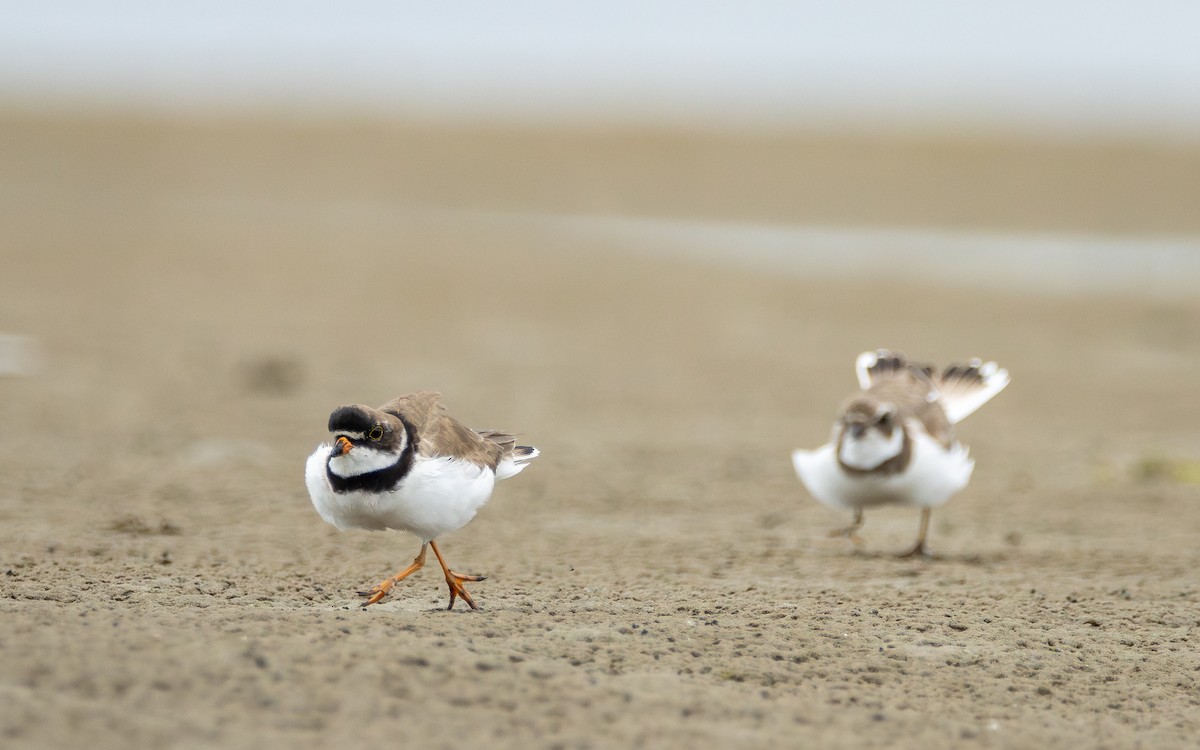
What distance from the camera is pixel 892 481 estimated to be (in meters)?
7.41

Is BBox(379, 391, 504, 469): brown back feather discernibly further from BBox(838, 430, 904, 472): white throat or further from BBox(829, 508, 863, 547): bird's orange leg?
BBox(829, 508, 863, 547): bird's orange leg

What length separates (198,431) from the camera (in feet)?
34.3

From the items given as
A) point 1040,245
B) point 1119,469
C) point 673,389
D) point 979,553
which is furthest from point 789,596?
point 1040,245

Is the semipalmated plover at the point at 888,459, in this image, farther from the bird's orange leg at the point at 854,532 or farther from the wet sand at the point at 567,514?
the wet sand at the point at 567,514

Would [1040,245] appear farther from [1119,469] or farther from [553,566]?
[553,566]

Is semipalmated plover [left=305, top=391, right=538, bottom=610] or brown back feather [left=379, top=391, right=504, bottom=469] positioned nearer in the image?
semipalmated plover [left=305, top=391, right=538, bottom=610]

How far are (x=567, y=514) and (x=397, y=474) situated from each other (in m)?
3.14

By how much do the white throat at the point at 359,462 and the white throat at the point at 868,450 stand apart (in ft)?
9.45

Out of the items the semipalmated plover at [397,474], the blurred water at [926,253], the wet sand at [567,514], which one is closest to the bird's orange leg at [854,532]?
the wet sand at [567,514]

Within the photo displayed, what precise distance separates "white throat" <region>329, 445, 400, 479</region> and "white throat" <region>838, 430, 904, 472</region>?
2.88 metres

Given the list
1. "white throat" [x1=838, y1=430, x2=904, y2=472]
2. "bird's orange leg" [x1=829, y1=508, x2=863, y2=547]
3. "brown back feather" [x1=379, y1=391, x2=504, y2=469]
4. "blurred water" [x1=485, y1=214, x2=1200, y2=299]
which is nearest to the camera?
"brown back feather" [x1=379, y1=391, x2=504, y2=469]

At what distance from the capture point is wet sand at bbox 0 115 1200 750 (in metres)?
4.64

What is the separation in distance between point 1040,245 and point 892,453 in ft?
63.3

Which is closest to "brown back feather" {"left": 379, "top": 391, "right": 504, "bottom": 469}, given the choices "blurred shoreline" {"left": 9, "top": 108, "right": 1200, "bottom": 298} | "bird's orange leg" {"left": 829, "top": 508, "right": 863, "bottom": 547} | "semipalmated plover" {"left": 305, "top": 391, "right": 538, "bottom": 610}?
"semipalmated plover" {"left": 305, "top": 391, "right": 538, "bottom": 610}
